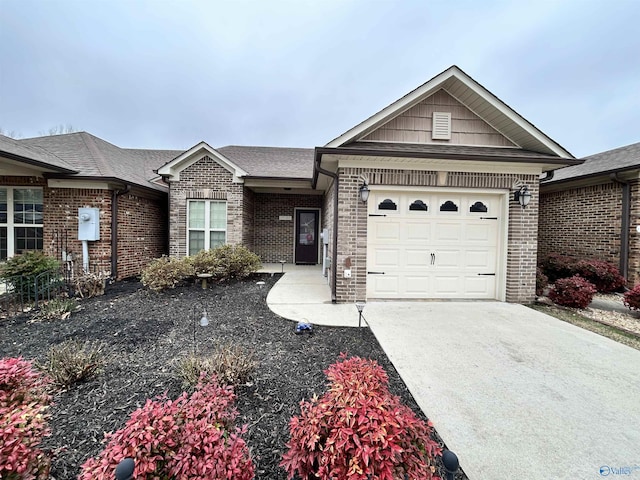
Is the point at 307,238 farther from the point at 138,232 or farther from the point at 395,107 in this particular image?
the point at 395,107

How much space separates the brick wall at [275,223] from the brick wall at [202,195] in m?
2.35

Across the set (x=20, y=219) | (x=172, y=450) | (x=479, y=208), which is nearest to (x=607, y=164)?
(x=479, y=208)

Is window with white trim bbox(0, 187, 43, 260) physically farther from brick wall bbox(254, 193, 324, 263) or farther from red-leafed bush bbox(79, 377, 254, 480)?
red-leafed bush bbox(79, 377, 254, 480)

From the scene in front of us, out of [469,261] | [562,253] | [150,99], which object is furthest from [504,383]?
[150,99]

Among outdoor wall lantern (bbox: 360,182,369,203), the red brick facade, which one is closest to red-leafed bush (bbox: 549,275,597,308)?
outdoor wall lantern (bbox: 360,182,369,203)

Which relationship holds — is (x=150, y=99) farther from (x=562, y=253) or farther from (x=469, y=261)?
(x=562, y=253)

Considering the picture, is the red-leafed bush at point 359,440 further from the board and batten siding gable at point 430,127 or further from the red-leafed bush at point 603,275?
the red-leafed bush at point 603,275

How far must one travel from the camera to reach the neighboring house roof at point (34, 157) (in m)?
6.13

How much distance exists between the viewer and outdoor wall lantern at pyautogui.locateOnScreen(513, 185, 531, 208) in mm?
5844

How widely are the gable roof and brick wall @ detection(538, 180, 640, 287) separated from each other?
123 inches

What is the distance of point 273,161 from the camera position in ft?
36.8

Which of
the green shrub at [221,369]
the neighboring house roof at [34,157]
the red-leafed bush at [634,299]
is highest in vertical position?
the neighboring house roof at [34,157]

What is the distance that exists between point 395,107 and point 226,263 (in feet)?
18.8

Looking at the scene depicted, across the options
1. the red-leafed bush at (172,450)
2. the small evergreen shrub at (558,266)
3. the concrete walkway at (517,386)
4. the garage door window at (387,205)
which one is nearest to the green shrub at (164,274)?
the concrete walkway at (517,386)
